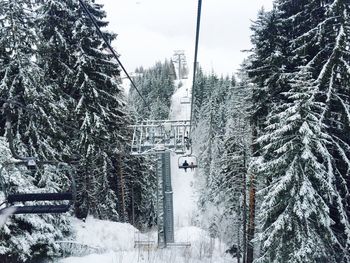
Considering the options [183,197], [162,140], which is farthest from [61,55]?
[183,197]

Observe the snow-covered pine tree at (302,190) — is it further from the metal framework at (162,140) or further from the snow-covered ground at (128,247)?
the metal framework at (162,140)

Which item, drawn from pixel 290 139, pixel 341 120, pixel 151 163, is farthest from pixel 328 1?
pixel 151 163

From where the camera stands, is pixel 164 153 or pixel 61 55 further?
pixel 61 55

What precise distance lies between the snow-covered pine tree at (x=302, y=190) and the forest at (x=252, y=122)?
48 mm

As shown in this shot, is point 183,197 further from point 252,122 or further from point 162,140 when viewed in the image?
point 252,122

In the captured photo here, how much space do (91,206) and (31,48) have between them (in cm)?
1116

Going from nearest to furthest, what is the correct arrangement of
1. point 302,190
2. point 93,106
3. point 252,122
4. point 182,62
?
point 302,190, point 252,122, point 93,106, point 182,62

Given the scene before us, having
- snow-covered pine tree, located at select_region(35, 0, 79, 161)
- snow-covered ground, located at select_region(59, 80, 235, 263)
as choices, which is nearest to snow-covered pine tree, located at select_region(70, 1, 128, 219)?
snow-covered pine tree, located at select_region(35, 0, 79, 161)

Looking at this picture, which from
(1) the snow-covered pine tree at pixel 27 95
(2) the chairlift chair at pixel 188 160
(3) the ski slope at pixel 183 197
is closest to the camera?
(1) the snow-covered pine tree at pixel 27 95

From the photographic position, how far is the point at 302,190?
1213 centimetres

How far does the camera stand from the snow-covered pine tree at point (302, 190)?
12.3 m

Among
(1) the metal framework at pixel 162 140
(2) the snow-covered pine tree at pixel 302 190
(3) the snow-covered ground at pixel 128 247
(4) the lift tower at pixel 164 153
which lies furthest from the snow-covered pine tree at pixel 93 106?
(2) the snow-covered pine tree at pixel 302 190

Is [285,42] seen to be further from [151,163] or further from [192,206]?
[192,206]

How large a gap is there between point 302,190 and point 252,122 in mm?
7543
